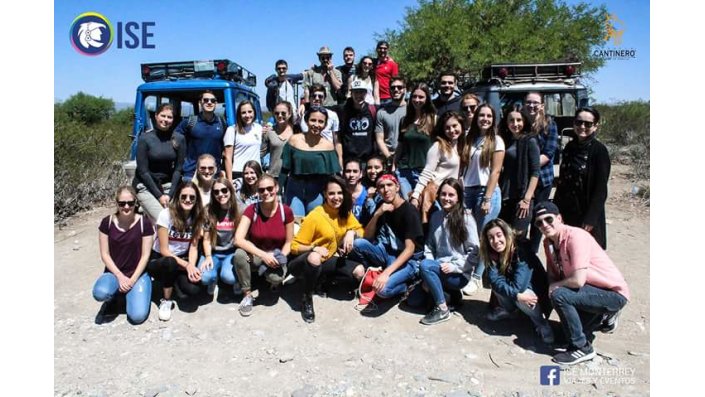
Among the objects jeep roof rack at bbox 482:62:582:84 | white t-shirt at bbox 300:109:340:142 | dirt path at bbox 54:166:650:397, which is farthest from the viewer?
jeep roof rack at bbox 482:62:582:84

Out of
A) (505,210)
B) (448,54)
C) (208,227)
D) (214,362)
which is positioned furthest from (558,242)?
(448,54)

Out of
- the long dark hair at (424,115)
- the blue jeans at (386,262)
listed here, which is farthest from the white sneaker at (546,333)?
the long dark hair at (424,115)

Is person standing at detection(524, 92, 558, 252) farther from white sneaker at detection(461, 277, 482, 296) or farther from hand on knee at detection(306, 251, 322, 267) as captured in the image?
hand on knee at detection(306, 251, 322, 267)

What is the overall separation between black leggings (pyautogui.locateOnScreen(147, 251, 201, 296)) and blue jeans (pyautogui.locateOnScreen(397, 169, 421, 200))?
208cm

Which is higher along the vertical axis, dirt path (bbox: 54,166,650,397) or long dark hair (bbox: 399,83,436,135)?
long dark hair (bbox: 399,83,436,135)

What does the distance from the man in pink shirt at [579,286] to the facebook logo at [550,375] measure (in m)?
0.09

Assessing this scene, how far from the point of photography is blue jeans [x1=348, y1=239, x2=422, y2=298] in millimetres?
4035

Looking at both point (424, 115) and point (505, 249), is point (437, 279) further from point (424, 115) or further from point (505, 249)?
point (424, 115)

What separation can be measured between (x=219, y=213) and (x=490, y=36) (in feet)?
36.0

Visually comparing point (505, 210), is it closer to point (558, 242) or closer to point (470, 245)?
point (470, 245)

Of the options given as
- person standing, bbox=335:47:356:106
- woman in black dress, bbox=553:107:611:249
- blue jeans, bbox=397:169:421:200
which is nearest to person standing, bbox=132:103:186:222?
blue jeans, bbox=397:169:421:200

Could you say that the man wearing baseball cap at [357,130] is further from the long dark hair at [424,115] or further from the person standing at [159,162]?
the person standing at [159,162]

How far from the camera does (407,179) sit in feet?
15.4

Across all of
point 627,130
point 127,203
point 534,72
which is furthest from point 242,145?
point 627,130
